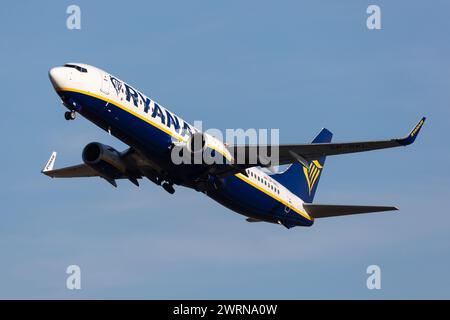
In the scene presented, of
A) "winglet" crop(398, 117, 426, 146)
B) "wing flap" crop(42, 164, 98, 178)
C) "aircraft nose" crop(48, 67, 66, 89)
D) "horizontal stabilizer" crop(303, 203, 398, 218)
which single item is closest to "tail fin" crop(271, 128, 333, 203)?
"horizontal stabilizer" crop(303, 203, 398, 218)

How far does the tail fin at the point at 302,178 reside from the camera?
68.5 meters

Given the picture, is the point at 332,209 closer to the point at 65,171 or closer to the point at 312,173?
the point at 312,173

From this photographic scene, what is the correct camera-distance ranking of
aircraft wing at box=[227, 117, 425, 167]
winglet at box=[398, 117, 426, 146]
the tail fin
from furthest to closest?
the tail fin < aircraft wing at box=[227, 117, 425, 167] < winglet at box=[398, 117, 426, 146]

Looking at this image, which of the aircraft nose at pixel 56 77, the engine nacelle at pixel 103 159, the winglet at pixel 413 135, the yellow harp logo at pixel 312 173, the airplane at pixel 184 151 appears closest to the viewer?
the winglet at pixel 413 135

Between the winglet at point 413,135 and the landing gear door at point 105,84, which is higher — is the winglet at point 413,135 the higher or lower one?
the lower one

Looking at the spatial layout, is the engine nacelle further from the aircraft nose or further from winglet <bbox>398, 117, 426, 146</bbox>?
winglet <bbox>398, 117, 426, 146</bbox>

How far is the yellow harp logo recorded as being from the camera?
234ft

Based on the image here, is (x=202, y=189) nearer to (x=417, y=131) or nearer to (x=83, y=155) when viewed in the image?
(x=83, y=155)

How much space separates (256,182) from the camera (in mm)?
62688

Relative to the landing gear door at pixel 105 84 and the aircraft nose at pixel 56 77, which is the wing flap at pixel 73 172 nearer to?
the landing gear door at pixel 105 84

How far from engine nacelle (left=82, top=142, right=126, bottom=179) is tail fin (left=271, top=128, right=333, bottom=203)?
478 inches

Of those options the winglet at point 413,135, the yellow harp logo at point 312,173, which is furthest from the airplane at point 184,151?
the yellow harp logo at point 312,173

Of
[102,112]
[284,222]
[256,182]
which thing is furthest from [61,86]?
[284,222]

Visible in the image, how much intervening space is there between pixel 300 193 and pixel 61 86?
22834mm
